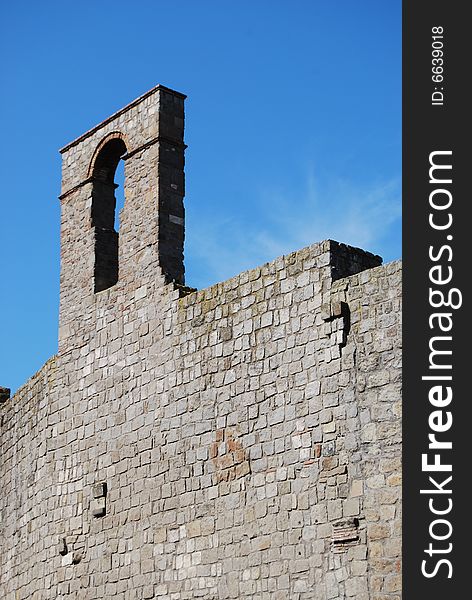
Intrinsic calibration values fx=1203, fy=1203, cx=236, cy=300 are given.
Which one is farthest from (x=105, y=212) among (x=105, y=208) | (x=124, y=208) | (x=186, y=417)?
(x=186, y=417)

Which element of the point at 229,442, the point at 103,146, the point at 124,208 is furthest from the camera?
the point at 103,146

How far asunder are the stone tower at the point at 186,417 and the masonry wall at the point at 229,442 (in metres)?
0.02

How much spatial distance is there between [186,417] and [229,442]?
2.45ft

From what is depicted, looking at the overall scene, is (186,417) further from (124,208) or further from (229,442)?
(124,208)

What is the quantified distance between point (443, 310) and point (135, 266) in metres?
4.86

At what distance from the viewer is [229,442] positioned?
1156 cm

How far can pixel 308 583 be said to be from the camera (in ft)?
34.3

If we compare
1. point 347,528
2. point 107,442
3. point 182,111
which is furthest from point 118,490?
point 182,111

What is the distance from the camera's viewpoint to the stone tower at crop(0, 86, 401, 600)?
1034cm

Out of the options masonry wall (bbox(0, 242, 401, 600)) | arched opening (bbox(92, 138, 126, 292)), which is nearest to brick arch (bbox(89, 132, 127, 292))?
arched opening (bbox(92, 138, 126, 292))

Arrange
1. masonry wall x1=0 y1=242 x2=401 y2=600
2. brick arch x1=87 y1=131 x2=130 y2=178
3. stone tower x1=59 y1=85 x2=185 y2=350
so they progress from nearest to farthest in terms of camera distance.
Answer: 1. masonry wall x1=0 y1=242 x2=401 y2=600
2. stone tower x1=59 y1=85 x2=185 y2=350
3. brick arch x1=87 y1=131 x2=130 y2=178

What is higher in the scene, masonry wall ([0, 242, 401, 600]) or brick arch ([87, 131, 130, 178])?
brick arch ([87, 131, 130, 178])

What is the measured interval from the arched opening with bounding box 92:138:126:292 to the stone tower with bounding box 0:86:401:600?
1.0 inches

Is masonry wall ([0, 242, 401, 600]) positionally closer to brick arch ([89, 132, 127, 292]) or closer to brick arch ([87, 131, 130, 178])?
brick arch ([89, 132, 127, 292])
